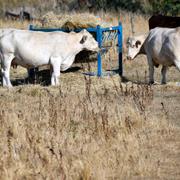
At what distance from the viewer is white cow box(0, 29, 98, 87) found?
48.0ft

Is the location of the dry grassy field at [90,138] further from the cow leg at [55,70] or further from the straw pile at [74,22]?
the straw pile at [74,22]

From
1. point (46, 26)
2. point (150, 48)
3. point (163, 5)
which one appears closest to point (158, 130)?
point (150, 48)

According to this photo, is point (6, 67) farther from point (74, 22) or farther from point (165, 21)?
point (165, 21)

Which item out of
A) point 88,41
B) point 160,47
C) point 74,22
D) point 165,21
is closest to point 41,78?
point 88,41

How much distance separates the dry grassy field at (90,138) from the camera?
764 centimetres

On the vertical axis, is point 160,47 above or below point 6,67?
above

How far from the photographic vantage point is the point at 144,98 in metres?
11.2

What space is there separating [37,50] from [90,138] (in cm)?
611

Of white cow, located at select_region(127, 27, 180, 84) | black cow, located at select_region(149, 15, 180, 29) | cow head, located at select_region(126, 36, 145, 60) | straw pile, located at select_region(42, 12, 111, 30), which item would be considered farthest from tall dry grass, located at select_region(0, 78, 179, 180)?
black cow, located at select_region(149, 15, 180, 29)

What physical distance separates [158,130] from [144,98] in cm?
156

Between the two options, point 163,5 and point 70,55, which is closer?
point 70,55

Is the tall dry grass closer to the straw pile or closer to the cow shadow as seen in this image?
the cow shadow

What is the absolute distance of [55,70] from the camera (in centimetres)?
1469

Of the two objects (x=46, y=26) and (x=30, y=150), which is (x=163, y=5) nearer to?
(x=46, y=26)
